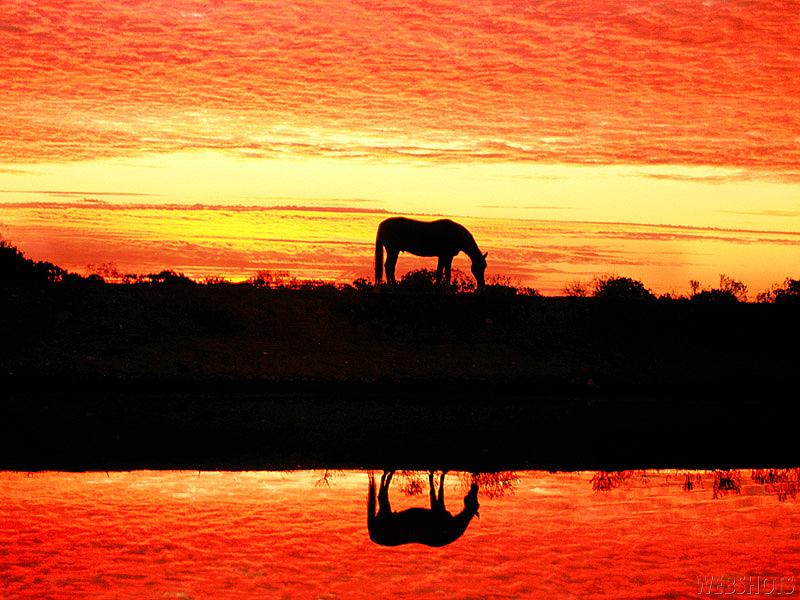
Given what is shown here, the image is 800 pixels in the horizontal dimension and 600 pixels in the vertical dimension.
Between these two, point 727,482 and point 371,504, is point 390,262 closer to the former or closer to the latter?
point 727,482

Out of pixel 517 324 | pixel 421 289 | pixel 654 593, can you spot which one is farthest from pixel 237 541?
pixel 421 289

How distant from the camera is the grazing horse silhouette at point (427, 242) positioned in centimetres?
2594

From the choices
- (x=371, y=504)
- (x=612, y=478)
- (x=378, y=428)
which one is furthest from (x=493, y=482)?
(x=378, y=428)

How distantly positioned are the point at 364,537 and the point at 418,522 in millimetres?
706

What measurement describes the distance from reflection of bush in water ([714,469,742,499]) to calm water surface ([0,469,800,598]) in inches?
1.9

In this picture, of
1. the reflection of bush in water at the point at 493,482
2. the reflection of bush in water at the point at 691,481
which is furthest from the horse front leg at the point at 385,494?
the reflection of bush in water at the point at 691,481

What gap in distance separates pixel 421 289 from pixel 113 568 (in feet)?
54.6

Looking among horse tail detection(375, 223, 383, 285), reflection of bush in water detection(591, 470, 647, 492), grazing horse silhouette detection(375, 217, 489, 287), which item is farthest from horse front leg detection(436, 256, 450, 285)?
reflection of bush in water detection(591, 470, 647, 492)

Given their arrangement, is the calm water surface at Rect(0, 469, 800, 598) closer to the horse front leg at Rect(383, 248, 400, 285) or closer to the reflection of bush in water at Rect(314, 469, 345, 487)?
the reflection of bush in water at Rect(314, 469, 345, 487)

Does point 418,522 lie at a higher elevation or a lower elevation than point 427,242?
lower

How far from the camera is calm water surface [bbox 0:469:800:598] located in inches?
267

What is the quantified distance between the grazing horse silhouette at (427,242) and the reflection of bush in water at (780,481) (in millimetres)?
15199

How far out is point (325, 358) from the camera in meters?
17.7

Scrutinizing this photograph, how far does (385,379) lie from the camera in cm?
1647
